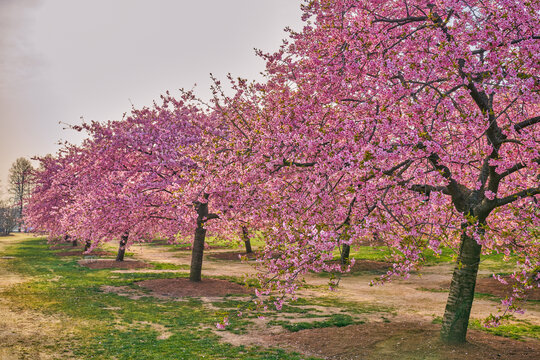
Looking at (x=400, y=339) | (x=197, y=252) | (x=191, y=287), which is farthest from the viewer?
(x=197, y=252)

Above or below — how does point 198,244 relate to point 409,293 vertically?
above

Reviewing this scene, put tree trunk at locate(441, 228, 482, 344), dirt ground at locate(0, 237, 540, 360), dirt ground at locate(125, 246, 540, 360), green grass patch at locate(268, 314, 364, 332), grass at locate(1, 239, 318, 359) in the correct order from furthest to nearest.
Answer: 1. green grass patch at locate(268, 314, 364, 332)
2. grass at locate(1, 239, 318, 359)
3. tree trunk at locate(441, 228, 482, 344)
4. dirt ground at locate(0, 237, 540, 360)
5. dirt ground at locate(125, 246, 540, 360)

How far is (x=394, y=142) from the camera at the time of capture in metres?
8.09

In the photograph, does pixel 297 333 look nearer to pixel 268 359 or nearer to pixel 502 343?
pixel 268 359

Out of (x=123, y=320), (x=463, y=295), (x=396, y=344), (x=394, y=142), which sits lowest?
(x=123, y=320)

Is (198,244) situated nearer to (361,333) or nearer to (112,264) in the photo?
(361,333)

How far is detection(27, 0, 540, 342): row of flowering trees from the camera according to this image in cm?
727

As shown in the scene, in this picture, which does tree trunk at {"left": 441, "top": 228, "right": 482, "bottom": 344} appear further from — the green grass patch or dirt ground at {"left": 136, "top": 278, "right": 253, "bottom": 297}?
dirt ground at {"left": 136, "top": 278, "right": 253, "bottom": 297}

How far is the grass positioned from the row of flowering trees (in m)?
3.59

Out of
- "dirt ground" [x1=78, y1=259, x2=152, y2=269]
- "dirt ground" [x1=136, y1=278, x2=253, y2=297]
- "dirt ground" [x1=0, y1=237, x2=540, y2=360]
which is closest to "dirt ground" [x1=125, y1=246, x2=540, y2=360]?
"dirt ground" [x1=0, y1=237, x2=540, y2=360]

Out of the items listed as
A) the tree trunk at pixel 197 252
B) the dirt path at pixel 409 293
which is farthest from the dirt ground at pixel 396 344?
the tree trunk at pixel 197 252

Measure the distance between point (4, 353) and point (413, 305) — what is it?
15.3m

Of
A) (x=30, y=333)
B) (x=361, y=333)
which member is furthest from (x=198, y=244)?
(x=361, y=333)

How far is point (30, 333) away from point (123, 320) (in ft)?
9.69
